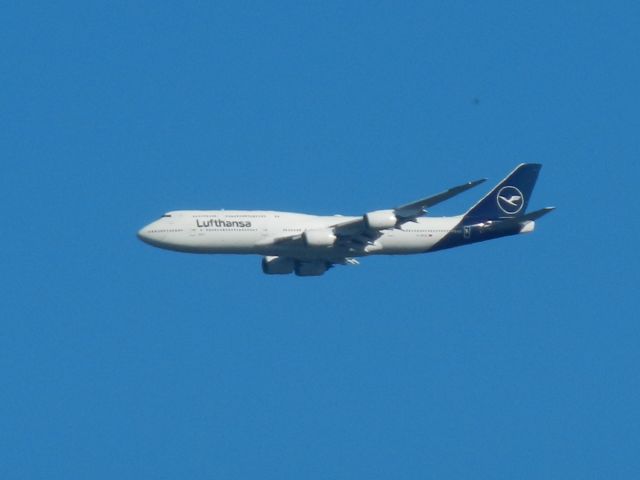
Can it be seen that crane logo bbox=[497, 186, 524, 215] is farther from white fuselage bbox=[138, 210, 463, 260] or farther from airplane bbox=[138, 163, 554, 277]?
white fuselage bbox=[138, 210, 463, 260]

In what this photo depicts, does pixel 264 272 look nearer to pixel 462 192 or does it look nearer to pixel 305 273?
pixel 305 273

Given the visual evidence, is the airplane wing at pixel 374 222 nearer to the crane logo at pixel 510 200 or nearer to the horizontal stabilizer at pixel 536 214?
the horizontal stabilizer at pixel 536 214

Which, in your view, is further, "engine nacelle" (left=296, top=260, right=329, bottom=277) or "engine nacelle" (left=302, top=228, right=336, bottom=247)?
"engine nacelle" (left=296, top=260, right=329, bottom=277)

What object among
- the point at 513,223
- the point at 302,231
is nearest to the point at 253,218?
the point at 302,231

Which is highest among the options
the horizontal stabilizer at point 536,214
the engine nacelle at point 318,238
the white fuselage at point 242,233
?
the white fuselage at point 242,233

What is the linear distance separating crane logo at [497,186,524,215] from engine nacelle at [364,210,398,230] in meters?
11.4

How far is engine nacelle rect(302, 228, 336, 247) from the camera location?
77812mm

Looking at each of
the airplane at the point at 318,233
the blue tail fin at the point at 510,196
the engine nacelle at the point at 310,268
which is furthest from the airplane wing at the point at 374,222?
the blue tail fin at the point at 510,196

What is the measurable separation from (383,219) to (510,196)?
1294 centimetres

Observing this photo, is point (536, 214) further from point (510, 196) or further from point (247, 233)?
point (247, 233)

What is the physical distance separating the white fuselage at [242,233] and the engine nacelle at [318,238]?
40cm

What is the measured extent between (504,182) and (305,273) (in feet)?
49.1

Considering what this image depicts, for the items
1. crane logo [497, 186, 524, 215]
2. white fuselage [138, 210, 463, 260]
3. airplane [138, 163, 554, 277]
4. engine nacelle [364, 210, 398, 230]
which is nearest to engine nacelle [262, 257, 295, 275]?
airplane [138, 163, 554, 277]

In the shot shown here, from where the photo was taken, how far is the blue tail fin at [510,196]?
85438 millimetres
